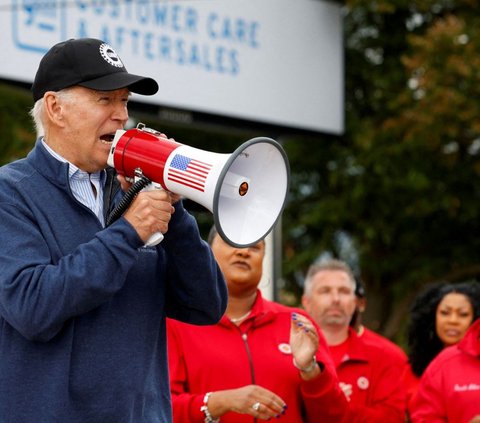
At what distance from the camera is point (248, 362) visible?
452 cm

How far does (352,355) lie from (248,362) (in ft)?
4.53

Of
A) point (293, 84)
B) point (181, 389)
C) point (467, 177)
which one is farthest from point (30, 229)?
point (467, 177)

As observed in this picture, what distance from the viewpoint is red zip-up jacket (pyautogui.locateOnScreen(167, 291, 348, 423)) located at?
444 cm

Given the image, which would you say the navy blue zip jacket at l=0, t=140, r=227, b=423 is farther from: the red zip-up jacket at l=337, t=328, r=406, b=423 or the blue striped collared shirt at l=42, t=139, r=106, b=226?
the red zip-up jacket at l=337, t=328, r=406, b=423

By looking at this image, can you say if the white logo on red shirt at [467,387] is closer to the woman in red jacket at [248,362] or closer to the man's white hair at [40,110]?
the woman in red jacket at [248,362]

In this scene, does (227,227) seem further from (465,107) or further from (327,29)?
(465,107)

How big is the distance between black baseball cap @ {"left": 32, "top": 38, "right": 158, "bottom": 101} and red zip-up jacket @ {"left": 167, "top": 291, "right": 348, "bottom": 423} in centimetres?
178

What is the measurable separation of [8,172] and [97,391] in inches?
26.2

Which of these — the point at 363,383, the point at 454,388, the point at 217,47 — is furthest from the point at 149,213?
the point at 217,47

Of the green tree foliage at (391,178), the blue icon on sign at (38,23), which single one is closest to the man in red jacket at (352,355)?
the blue icon on sign at (38,23)

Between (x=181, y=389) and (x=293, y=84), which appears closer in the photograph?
(x=181, y=389)

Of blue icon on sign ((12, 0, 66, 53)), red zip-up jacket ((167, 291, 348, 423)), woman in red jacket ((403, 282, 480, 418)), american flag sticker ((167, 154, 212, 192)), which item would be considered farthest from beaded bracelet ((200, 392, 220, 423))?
blue icon on sign ((12, 0, 66, 53))

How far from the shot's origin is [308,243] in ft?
39.5

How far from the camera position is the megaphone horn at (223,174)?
2.82m
